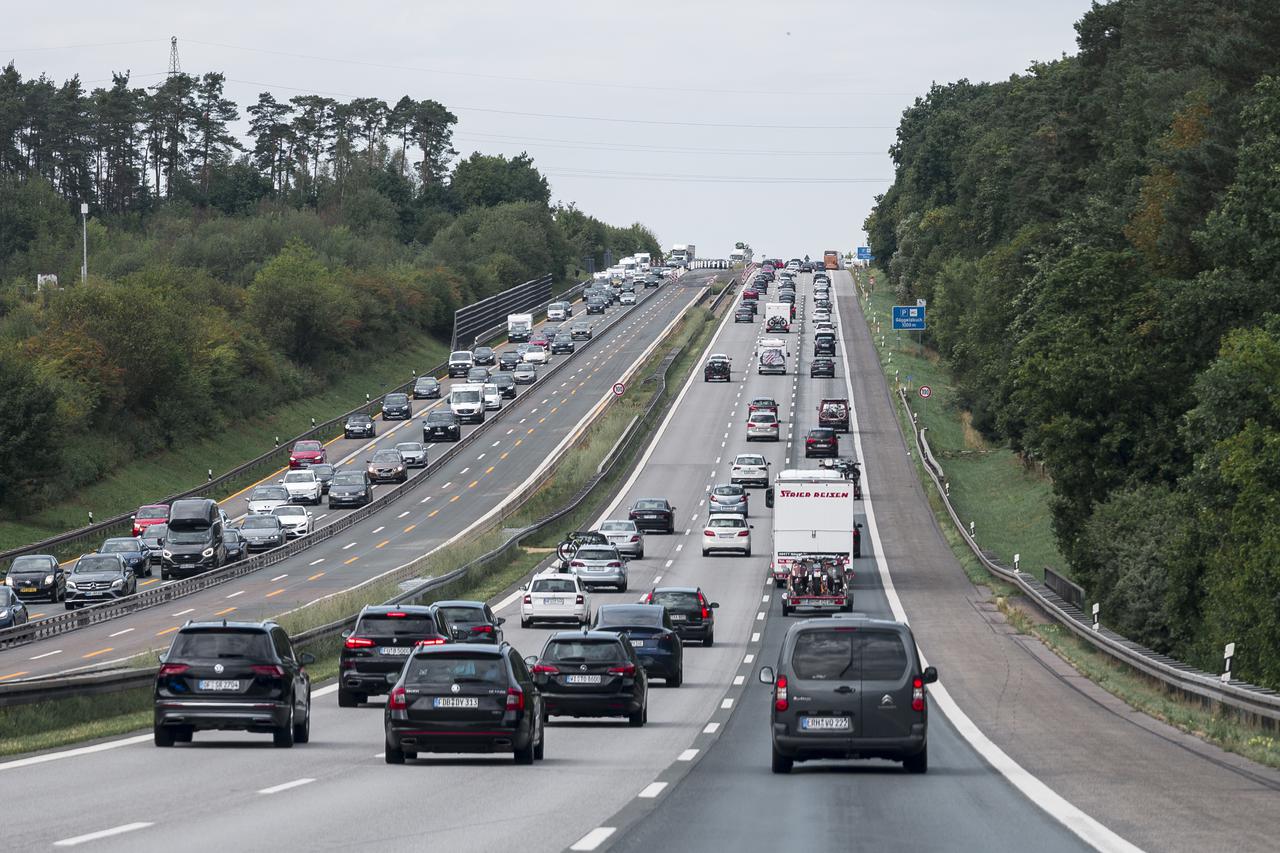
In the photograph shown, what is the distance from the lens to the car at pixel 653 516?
69.3 meters

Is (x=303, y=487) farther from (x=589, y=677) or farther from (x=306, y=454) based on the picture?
(x=589, y=677)

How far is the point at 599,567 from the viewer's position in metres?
53.0

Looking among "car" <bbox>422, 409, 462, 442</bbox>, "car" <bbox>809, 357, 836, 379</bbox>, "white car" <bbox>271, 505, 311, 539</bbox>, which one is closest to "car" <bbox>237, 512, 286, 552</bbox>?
"white car" <bbox>271, 505, 311, 539</bbox>

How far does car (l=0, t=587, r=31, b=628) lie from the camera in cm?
4684

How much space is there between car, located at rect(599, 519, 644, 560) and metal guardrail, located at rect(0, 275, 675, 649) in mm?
12092

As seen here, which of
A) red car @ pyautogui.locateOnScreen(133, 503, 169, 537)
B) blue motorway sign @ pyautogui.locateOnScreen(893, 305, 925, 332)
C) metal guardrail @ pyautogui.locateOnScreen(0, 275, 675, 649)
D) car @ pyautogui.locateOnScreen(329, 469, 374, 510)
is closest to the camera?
metal guardrail @ pyautogui.locateOnScreen(0, 275, 675, 649)

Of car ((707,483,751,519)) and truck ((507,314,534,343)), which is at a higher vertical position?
truck ((507,314,534,343))

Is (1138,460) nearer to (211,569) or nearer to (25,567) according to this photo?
(211,569)

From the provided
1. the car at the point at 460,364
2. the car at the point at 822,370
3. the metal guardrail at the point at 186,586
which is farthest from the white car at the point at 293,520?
the car at the point at 460,364

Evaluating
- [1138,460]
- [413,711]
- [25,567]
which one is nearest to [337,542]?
[25,567]

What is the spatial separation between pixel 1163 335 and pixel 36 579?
3645 centimetres

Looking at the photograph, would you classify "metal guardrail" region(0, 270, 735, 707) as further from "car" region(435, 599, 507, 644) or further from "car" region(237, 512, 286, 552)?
"car" region(237, 512, 286, 552)

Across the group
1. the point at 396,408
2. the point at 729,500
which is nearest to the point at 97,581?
the point at 729,500

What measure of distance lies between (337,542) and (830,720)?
5262cm
